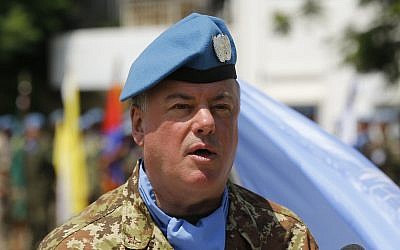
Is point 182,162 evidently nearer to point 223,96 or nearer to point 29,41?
point 223,96

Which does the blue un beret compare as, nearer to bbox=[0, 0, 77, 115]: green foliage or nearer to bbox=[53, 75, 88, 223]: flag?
bbox=[53, 75, 88, 223]: flag

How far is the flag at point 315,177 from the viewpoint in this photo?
2.55m

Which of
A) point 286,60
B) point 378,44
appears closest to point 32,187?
point 378,44

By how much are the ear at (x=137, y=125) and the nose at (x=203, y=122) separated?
155mm

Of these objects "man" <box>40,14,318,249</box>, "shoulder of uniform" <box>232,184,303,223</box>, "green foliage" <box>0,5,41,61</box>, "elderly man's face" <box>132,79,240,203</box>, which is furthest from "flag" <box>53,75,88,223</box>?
"green foliage" <box>0,5,41,61</box>

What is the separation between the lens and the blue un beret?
1.96m

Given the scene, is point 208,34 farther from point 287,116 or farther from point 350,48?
point 350,48

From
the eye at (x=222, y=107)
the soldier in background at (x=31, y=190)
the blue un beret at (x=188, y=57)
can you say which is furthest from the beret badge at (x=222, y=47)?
the soldier in background at (x=31, y=190)

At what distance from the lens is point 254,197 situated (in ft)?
7.27

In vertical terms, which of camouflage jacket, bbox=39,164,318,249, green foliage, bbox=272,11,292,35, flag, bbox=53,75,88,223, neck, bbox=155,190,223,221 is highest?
neck, bbox=155,190,223,221

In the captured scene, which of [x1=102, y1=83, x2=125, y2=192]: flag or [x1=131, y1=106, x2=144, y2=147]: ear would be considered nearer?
[x1=131, y1=106, x2=144, y2=147]: ear

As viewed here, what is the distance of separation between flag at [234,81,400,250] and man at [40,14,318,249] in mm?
478

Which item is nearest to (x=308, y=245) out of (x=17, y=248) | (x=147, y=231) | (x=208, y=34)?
(x=147, y=231)

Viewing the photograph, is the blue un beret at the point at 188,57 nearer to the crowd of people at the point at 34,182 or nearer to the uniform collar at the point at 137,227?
the uniform collar at the point at 137,227
